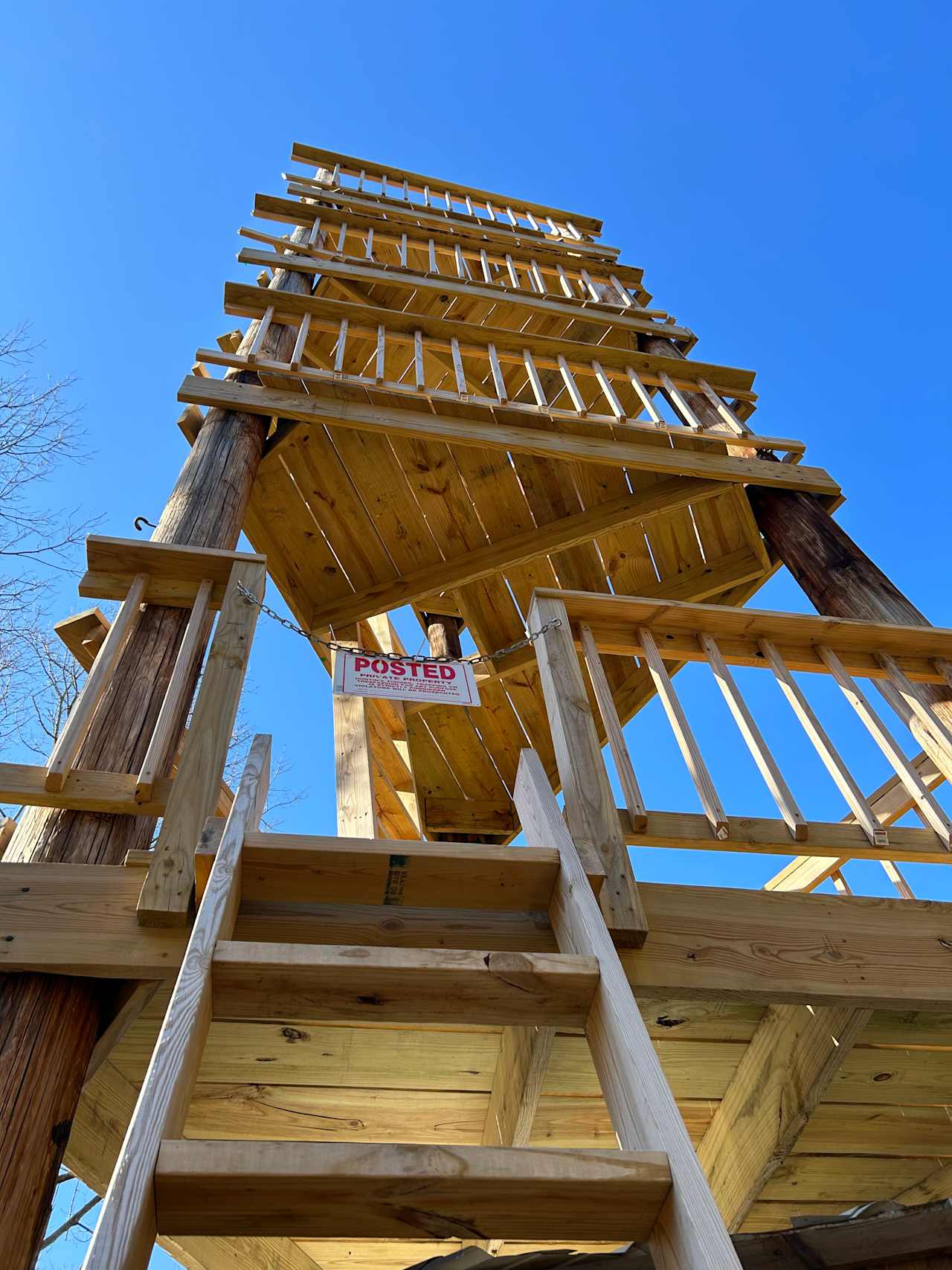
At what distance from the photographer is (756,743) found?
96.7 inches

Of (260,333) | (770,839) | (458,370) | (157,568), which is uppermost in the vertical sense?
(260,333)

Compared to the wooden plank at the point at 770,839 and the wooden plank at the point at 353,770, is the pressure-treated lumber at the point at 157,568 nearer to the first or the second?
the wooden plank at the point at 353,770

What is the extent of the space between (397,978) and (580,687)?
1170mm

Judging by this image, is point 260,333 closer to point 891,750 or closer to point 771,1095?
point 891,750

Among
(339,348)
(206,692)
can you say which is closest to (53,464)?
(339,348)

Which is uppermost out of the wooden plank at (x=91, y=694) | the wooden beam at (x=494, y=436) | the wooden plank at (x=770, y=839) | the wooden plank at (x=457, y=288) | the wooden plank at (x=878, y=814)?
the wooden plank at (x=457, y=288)

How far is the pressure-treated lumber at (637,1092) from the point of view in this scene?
970mm

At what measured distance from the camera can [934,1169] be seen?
2807 millimetres

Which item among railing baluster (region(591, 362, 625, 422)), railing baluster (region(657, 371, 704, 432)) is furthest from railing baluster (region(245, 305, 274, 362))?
railing baluster (region(657, 371, 704, 432))

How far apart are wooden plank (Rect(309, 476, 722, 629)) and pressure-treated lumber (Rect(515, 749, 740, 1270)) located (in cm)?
379

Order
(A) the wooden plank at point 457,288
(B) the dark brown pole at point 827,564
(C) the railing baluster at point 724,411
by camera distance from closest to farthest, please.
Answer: (B) the dark brown pole at point 827,564 → (C) the railing baluster at point 724,411 → (A) the wooden plank at point 457,288

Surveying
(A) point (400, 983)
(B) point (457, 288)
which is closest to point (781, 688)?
(A) point (400, 983)

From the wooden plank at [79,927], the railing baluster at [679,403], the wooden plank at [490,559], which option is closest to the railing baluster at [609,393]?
the railing baluster at [679,403]

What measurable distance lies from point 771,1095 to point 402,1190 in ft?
5.72
